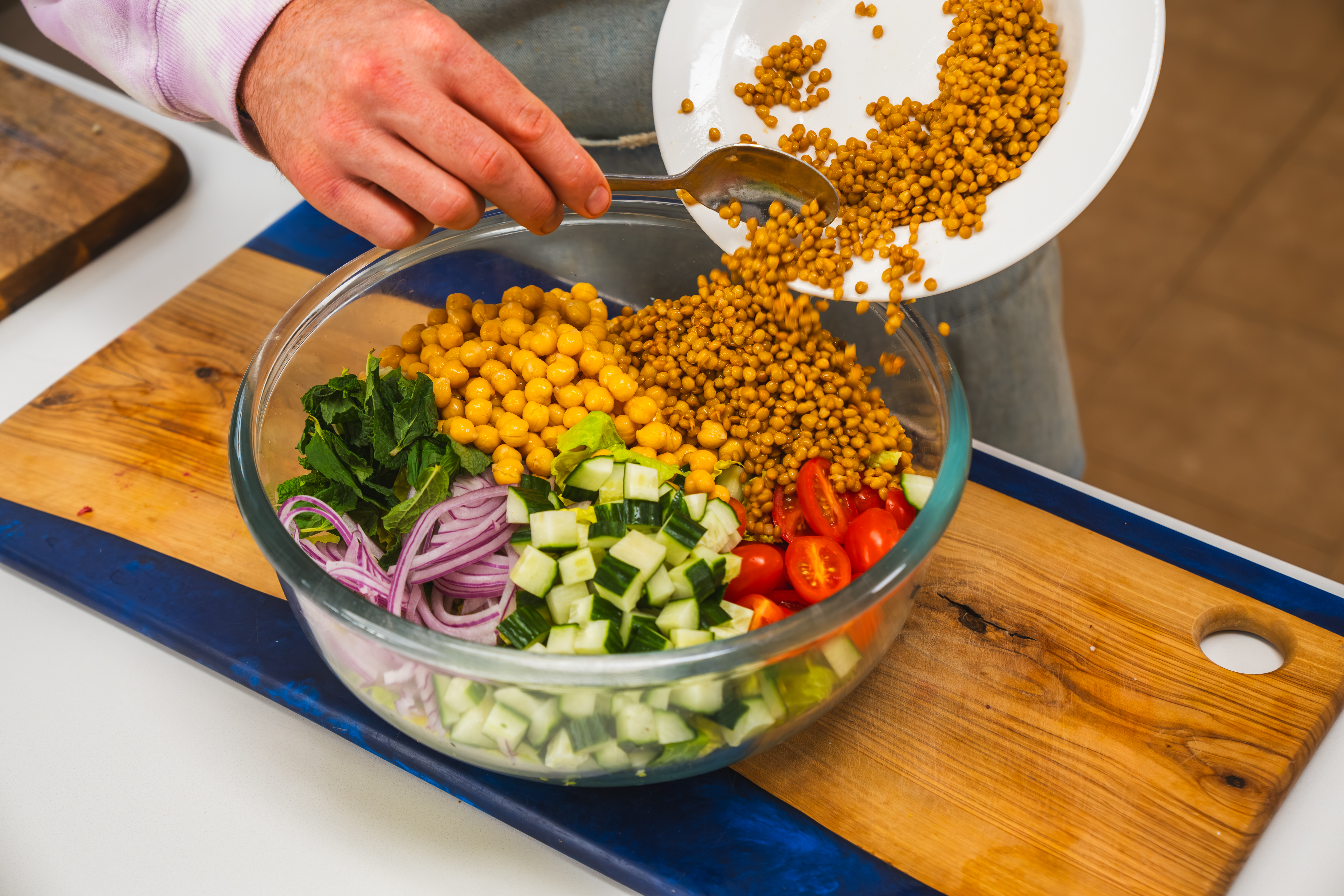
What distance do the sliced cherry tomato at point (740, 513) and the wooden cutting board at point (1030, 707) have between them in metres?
0.25

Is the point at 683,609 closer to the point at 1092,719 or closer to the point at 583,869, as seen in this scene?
the point at 583,869

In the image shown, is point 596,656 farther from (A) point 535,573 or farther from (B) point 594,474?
(B) point 594,474

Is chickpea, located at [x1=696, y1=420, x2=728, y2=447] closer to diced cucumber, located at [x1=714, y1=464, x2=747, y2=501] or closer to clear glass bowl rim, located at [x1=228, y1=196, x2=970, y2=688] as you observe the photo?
→ diced cucumber, located at [x1=714, y1=464, x2=747, y2=501]

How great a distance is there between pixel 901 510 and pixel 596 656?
0.50 meters

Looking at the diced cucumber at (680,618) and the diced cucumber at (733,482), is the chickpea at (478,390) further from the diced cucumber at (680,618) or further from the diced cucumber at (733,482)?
the diced cucumber at (680,618)

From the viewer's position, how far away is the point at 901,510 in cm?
129

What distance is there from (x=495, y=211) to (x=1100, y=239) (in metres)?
2.87

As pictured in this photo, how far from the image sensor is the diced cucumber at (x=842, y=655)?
1.03m

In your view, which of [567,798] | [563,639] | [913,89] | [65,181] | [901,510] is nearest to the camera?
[563,639]

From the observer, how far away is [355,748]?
4.19ft

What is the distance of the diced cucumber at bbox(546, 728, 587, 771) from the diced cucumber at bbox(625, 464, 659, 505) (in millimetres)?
299

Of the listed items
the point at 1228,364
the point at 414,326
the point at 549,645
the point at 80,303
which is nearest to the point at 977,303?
the point at 414,326

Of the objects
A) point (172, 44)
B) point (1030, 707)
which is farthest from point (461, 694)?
point (172, 44)

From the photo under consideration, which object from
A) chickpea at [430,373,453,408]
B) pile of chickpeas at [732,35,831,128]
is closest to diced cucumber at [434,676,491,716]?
chickpea at [430,373,453,408]
